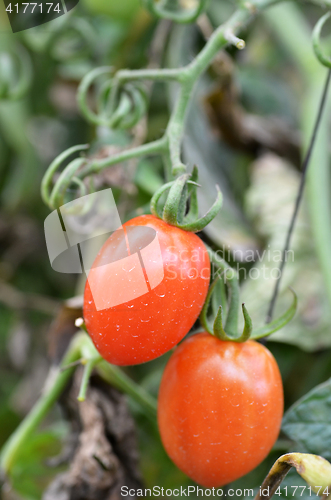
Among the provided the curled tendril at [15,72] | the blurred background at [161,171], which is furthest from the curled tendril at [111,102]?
the curled tendril at [15,72]

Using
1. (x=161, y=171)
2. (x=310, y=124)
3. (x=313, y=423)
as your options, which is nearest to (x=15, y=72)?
(x=161, y=171)

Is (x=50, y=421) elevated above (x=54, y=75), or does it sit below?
below

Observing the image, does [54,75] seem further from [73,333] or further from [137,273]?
[137,273]

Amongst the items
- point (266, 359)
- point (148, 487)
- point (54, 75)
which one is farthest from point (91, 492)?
point (54, 75)

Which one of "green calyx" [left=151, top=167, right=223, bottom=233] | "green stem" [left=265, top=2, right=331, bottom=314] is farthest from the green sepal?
"green stem" [left=265, top=2, right=331, bottom=314]

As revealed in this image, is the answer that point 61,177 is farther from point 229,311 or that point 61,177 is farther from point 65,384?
point 65,384

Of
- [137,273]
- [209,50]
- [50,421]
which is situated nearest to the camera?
[137,273]

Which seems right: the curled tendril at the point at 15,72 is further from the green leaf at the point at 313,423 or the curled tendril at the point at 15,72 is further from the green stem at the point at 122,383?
the green leaf at the point at 313,423
